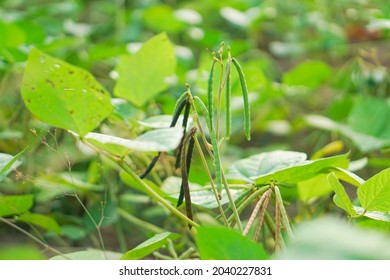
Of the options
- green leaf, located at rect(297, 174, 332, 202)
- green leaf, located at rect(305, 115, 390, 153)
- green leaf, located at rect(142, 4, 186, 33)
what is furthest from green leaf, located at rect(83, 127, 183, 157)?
green leaf, located at rect(142, 4, 186, 33)

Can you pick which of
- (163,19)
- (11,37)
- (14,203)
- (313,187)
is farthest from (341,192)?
(163,19)

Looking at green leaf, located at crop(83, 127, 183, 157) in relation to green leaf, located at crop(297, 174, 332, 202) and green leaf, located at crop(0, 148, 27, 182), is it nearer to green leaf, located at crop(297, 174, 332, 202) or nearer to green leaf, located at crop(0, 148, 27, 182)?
green leaf, located at crop(0, 148, 27, 182)

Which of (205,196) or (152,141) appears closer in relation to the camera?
(152,141)

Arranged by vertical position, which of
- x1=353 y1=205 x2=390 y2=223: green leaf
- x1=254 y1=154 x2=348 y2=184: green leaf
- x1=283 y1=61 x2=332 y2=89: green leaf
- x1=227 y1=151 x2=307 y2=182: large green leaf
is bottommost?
x1=283 y1=61 x2=332 y2=89: green leaf

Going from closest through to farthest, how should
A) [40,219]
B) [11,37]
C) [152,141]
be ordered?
[152,141]
[40,219]
[11,37]

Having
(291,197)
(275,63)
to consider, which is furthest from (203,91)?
(275,63)

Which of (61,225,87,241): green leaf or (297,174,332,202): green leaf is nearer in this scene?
(297,174,332,202): green leaf

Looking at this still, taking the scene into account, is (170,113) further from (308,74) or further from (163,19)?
(163,19)

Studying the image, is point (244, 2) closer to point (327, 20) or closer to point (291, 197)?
point (327, 20)
